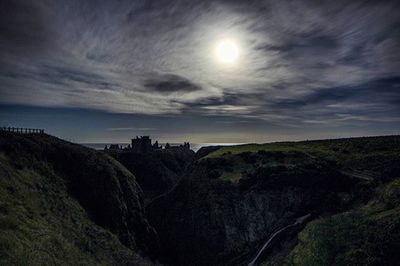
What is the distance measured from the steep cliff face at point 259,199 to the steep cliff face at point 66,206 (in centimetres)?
758

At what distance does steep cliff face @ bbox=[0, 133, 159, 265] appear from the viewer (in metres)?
33.7

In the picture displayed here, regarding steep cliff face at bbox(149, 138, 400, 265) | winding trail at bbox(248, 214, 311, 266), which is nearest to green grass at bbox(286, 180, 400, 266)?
steep cliff face at bbox(149, 138, 400, 265)

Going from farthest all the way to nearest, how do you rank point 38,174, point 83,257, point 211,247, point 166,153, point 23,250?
point 166,153
point 211,247
point 38,174
point 83,257
point 23,250

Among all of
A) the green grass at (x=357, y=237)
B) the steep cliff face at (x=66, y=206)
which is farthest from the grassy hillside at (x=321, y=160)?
the steep cliff face at (x=66, y=206)

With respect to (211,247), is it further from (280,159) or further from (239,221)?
(280,159)

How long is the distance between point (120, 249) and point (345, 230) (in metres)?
33.2

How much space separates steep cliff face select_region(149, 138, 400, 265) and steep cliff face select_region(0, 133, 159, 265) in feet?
24.9

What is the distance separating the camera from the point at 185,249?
6056cm

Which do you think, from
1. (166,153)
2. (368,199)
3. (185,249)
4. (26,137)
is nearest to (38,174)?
(26,137)

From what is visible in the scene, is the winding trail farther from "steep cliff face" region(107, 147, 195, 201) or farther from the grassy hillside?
"steep cliff face" region(107, 147, 195, 201)

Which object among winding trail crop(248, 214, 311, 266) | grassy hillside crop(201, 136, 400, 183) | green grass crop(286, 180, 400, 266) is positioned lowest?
winding trail crop(248, 214, 311, 266)

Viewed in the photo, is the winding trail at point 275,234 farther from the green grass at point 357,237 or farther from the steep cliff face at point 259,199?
the green grass at point 357,237

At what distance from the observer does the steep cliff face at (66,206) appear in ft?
111

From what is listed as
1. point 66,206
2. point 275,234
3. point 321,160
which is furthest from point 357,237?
point 66,206
